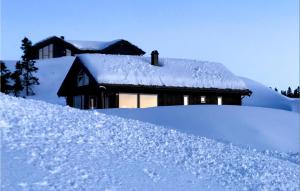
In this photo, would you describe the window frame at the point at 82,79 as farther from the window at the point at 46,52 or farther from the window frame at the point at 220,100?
the window at the point at 46,52

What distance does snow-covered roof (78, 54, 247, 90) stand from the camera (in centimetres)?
3681

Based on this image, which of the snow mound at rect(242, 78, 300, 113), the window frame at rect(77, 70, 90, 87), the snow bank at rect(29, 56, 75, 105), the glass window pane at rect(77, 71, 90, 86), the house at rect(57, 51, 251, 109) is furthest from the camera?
the snow mound at rect(242, 78, 300, 113)

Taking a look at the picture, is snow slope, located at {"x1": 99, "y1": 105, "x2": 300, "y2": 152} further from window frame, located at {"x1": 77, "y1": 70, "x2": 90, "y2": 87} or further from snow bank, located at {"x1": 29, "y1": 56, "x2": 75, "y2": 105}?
snow bank, located at {"x1": 29, "y1": 56, "x2": 75, "y2": 105}

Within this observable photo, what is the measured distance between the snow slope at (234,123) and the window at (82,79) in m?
15.3

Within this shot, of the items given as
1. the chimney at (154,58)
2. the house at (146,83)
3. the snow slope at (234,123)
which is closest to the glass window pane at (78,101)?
the house at (146,83)

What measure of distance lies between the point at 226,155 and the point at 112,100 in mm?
24324

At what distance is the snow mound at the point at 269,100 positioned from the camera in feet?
200

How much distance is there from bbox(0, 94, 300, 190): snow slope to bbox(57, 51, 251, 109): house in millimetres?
21885

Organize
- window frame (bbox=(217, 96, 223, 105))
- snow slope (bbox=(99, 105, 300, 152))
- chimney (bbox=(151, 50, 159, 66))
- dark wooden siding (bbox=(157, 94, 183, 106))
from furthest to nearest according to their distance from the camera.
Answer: window frame (bbox=(217, 96, 223, 105)) → chimney (bbox=(151, 50, 159, 66)) → dark wooden siding (bbox=(157, 94, 183, 106)) → snow slope (bbox=(99, 105, 300, 152))

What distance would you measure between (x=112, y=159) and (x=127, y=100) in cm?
2648

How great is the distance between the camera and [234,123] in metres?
21.0

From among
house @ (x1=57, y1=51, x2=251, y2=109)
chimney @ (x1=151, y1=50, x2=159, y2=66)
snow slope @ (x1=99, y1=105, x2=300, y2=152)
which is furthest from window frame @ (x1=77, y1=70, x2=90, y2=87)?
snow slope @ (x1=99, y1=105, x2=300, y2=152)

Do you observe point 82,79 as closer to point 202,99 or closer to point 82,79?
point 82,79

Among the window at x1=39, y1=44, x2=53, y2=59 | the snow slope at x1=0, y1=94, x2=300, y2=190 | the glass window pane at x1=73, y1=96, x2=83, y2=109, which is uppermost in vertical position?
the window at x1=39, y1=44, x2=53, y2=59
